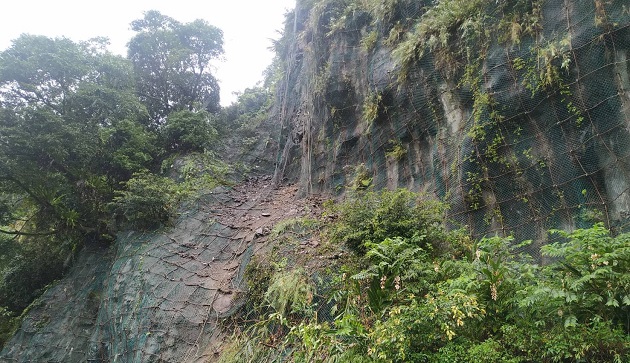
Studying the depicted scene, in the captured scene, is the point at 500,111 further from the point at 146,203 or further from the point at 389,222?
the point at 146,203

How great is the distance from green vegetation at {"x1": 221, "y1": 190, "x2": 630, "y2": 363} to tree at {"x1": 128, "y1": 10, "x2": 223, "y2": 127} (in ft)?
38.8

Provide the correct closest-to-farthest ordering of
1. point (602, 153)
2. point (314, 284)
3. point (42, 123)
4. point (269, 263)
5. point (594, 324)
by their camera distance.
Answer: point (594, 324) → point (602, 153) → point (314, 284) → point (269, 263) → point (42, 123)

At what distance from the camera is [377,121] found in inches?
307

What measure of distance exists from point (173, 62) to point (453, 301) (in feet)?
50.4

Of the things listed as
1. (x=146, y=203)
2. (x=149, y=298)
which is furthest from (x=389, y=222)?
(x=146, y=203)

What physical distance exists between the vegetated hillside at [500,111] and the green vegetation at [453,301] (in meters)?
0.81

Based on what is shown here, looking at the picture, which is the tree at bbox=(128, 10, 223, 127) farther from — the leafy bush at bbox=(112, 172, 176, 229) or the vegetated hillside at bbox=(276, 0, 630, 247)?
the vegetated hillside at bbox=(276, 0, 630, 247)

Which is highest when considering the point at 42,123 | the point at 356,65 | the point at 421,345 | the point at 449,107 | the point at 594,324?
the point at 356,65

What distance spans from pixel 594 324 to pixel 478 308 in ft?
2.57

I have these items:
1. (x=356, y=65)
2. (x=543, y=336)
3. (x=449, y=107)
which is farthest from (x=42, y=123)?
(x=543, y=336)

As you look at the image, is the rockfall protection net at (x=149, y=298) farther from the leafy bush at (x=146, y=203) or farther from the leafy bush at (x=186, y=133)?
the leafy bush at (x=186, y=133)

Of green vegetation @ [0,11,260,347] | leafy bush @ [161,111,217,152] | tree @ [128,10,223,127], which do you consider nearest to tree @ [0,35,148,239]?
green vegetation @ [0,11,260,347]

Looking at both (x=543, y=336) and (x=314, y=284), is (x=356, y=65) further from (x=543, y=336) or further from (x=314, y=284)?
(x=543, y=336)

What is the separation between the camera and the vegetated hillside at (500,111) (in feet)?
14.1
